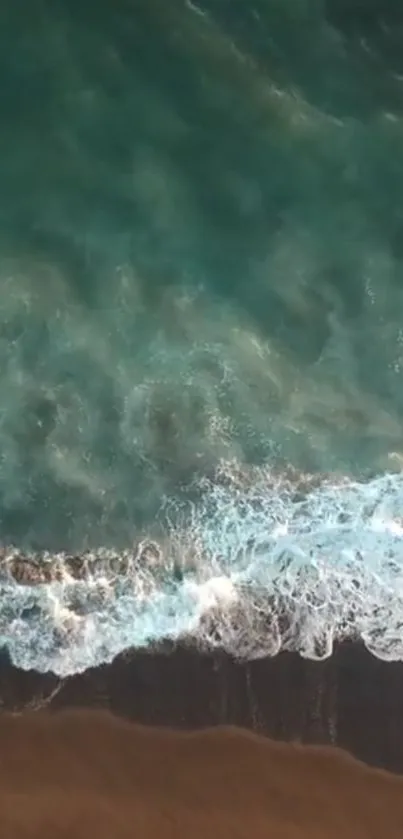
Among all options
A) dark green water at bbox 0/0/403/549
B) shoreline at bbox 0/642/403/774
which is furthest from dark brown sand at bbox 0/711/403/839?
dark green water at bbox 0/0/403/549

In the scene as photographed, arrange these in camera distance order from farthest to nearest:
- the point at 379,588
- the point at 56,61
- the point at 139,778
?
the point at 56,61 < the point at 379,588 < the point at 139,778

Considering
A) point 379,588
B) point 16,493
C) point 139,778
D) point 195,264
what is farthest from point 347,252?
point 139,778

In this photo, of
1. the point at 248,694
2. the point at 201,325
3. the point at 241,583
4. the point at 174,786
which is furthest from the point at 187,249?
the point at 174,786

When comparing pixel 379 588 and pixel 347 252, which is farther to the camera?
pixel 347 252

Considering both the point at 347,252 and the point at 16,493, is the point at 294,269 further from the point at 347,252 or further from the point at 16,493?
the point at 16,493

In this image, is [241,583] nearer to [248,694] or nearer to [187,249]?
[248,694]

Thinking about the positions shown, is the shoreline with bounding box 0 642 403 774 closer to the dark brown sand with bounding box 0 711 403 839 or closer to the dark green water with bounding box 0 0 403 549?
the dark brown sand with bounding box 0 711 403 839
